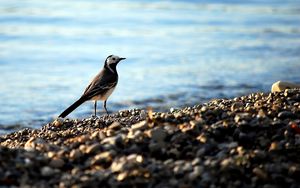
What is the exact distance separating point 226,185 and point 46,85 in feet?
37.6

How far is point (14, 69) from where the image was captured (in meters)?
19.1

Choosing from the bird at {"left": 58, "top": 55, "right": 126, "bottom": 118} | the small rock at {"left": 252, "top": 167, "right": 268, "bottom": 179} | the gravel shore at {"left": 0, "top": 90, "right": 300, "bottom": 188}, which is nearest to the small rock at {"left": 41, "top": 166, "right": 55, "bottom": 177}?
the gravel shore at {"left": 0, "top": 90, "right": 300, "bottom": 188}

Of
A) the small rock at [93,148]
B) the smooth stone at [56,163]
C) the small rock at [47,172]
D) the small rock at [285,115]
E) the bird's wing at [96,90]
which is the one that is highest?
the bird's wing at [96,90]

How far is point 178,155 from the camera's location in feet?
22.5

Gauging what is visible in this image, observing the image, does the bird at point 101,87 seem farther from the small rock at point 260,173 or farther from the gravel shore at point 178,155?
the small rock at point 260,173

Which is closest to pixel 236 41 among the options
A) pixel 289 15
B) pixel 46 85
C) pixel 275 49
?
pixel 275 49

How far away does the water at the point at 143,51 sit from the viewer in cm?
1617

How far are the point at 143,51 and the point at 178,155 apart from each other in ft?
48.4

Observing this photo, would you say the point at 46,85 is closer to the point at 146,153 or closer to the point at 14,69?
the point at 14,69

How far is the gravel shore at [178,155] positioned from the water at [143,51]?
6461mm

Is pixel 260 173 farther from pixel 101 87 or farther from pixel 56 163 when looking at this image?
pixel 101 87

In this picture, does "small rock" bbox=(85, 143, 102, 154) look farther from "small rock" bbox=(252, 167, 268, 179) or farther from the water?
the water

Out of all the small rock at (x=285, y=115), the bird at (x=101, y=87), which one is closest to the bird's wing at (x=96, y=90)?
the bird at (x=101, y=87)

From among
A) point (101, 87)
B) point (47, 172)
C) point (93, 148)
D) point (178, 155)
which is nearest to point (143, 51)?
point (101, 87)
